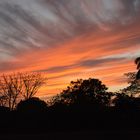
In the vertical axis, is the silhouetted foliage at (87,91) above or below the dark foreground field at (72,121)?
above

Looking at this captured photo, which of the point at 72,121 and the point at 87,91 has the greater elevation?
the point at 87,91

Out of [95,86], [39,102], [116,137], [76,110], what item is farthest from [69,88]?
[116,137]

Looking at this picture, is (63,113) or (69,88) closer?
(63,113)

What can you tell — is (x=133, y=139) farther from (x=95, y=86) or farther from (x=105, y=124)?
(x=95, y=86)

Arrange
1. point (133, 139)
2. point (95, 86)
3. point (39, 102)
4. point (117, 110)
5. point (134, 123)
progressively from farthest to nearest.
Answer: point (95, 86) < point (39, 102) < point (117, 110) < point (134, 123) < point (133, 139)

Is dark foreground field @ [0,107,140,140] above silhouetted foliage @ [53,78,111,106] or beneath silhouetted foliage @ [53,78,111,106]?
beneath

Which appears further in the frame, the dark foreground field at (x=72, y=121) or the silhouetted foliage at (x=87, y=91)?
the silhouetted foliage at (x=87, y=91)

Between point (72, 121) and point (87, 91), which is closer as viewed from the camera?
point (72, 121)

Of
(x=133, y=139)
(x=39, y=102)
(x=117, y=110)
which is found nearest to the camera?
(x=133, y=139)

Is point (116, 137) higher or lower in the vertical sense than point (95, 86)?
lower

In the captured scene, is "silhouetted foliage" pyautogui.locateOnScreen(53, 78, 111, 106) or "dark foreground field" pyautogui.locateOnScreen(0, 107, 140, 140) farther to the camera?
"silhouetted foliage" pyautogui.locateOnScreen(53, 78, 111, 106)

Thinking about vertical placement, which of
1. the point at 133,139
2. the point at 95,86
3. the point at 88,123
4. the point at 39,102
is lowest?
the point at 133,139

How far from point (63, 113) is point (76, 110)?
202cm

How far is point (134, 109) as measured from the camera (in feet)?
150
